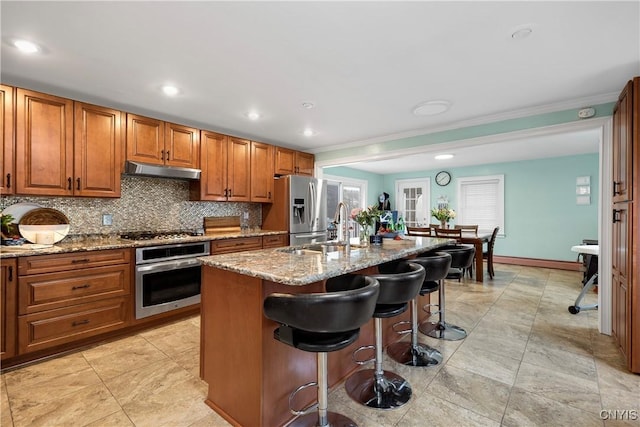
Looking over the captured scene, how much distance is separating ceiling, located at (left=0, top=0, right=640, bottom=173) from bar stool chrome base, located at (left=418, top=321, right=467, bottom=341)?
2283mm

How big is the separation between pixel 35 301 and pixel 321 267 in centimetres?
243

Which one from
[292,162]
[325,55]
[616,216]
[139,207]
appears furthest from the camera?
[292,162]

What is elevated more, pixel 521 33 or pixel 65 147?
pixel 521 33

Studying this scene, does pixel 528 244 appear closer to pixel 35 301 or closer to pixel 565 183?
pixel 565 183

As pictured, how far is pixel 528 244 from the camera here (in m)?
6.23

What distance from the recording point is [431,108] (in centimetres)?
314

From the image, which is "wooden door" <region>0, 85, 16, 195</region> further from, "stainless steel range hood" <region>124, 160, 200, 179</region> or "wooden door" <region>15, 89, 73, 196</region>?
"stainless steel range hood" <region>124, 160, 200, 179</region>

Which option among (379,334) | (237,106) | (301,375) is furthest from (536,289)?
(237,106)

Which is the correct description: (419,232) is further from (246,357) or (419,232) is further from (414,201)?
(246,357)

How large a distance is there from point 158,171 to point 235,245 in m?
1.22

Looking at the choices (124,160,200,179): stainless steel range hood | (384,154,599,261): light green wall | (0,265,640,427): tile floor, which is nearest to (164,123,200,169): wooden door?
(124,160,200,179): stainless steel range hood

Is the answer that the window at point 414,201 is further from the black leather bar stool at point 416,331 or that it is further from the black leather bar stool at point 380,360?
the black leather bar stool at point 380,360

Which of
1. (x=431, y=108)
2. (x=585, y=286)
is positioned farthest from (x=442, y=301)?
(x=431, y=108)

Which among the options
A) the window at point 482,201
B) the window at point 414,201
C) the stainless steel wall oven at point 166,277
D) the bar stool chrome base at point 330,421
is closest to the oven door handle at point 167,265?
the stainless steel wall oven at point 166,277
